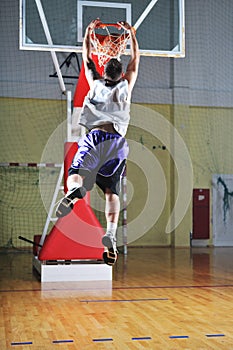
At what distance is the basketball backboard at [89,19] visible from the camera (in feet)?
25.0

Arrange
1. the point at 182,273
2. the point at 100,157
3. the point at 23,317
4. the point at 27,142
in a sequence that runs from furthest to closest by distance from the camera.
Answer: the point at 27,142 → the point at 182,273 → the point at 23,317 → the point at 100,157

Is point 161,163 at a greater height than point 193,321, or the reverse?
point 161,163

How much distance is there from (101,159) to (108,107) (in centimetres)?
49

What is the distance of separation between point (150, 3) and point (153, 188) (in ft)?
→ 28.7

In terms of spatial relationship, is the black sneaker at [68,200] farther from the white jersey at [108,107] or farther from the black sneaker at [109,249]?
the white jersey at [108,107]

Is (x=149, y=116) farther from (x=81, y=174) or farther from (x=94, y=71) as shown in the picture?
(x=81, y=174)

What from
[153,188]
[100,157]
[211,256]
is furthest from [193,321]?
[153,188]

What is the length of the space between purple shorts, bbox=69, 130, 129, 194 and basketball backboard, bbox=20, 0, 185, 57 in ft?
7.80

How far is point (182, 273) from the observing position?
1147cm

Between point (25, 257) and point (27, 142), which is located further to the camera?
point (27, 142)

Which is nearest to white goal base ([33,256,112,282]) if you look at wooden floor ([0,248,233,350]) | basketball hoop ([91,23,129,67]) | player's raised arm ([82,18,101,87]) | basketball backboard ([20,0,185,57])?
wooden floor ([0,248,233,350])

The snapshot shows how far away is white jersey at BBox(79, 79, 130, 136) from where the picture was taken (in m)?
5.40

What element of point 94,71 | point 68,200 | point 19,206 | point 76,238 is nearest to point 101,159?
point 68,200

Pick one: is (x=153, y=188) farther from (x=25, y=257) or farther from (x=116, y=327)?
(x=116, y=327)
